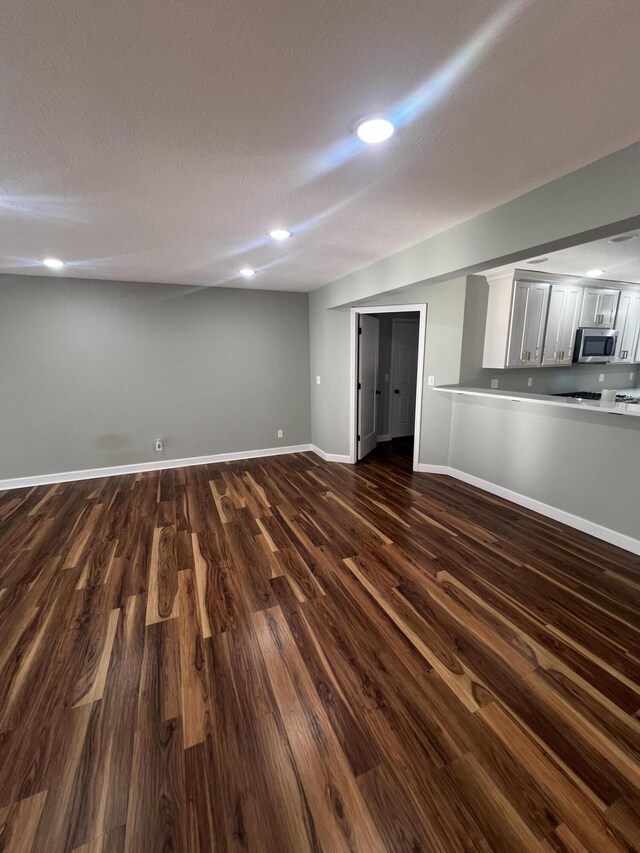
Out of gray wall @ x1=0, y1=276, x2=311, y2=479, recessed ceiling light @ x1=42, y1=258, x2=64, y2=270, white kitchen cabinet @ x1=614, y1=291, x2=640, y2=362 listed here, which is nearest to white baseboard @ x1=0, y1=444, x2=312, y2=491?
gray wall @ x1=0, y1=276, x2=311, y2=479

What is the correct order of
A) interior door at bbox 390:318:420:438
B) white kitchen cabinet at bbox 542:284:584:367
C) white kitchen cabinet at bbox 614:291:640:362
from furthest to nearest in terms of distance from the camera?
1. interior door at bbox 390:318:420:438
2. white kitchen cabinet at bbox 614:291:640:362
3. white kitchen cabinet at bbox 542:284:584:367

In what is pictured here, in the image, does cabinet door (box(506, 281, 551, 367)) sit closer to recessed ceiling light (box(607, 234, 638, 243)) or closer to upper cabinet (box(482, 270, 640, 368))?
upper cabinet (box(482, 270, 640, 368))

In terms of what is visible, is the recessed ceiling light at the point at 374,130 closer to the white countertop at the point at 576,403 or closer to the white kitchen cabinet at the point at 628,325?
the white countertop at the point at 576,403

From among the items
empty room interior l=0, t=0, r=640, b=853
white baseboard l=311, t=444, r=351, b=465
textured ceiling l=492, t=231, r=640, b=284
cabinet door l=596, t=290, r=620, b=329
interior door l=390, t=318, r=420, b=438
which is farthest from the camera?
interior door l=390, t=318, r=420, b=438

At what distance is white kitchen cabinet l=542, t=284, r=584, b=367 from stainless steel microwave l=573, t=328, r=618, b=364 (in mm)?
78

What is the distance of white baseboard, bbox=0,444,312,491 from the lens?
410 cm

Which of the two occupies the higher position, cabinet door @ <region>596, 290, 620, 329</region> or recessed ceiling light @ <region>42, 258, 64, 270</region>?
recessed ceiling light @ <region>42, 258, 64, 270</region>

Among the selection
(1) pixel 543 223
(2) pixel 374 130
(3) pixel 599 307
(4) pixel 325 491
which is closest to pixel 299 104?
(2) pixel 374 130

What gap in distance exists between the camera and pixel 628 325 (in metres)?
5.18

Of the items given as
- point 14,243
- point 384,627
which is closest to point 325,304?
point 14,243

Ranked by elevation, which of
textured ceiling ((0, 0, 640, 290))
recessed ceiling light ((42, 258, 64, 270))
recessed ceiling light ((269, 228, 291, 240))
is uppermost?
recessed ceiling light ((42, 258, 64, 270))

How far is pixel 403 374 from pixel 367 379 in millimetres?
1443

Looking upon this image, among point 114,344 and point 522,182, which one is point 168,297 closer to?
point 114,344

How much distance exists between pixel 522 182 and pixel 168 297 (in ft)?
13.3
